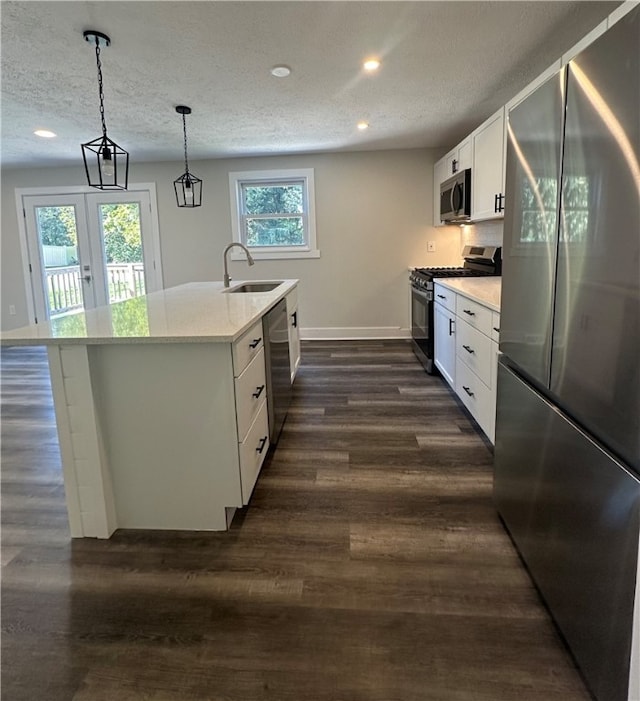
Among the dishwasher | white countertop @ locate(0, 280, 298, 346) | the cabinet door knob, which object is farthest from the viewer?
the dishwasher

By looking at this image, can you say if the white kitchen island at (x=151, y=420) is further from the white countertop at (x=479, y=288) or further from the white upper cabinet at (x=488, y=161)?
the white upper cabinet at (x=488, y=161)

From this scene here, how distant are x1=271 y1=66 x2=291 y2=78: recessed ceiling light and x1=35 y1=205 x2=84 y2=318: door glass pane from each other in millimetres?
4194

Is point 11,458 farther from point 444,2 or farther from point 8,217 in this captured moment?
point 8,217

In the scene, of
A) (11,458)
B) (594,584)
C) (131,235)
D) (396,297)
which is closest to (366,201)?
(396,297)

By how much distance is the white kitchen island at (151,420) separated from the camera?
6.20ft

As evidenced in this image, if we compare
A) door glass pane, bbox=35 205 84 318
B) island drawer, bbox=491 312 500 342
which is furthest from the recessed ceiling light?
door glass pane, bbox=35 205 84 318

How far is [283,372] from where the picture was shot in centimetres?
311

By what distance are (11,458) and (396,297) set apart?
443 centimetres

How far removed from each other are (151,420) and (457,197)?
139 inches

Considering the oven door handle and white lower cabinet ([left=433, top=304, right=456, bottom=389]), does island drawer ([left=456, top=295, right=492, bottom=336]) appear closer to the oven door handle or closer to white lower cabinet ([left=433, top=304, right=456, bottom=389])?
white lower cabinet ([left=433, top=304, right=456, bottom=389])

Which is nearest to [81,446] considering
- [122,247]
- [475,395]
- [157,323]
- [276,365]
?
[157,323]

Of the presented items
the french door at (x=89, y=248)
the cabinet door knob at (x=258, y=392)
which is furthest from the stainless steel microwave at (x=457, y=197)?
the french door at (x=89, y=248)

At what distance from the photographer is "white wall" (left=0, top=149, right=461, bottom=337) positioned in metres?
5.69

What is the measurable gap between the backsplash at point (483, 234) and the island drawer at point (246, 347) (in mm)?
2882
